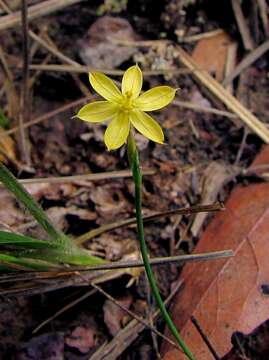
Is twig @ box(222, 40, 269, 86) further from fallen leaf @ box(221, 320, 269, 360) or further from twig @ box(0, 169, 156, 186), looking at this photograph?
fallen leaf @ box(221, 320, 269, 360)

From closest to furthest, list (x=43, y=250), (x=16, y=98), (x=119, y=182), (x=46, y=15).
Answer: (x=43, y=250), (x=119, y=182), (x=16, y=98), (x=46, y=15)

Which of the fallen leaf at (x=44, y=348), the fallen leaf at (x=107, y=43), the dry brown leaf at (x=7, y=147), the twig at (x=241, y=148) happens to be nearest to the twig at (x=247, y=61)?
the twig at (x=241, y=148)

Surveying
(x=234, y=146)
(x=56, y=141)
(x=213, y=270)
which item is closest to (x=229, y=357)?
(x=213, y=270)

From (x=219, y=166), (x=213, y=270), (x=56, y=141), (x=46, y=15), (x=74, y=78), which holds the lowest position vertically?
(x=213, y=270)

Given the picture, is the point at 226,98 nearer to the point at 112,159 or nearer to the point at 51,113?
the point at 112,159

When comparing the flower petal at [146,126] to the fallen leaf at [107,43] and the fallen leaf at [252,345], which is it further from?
the fallen leaf at [107,43]

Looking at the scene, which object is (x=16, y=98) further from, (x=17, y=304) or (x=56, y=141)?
(x=17, y=304)

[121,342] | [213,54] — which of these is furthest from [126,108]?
[213,54]
